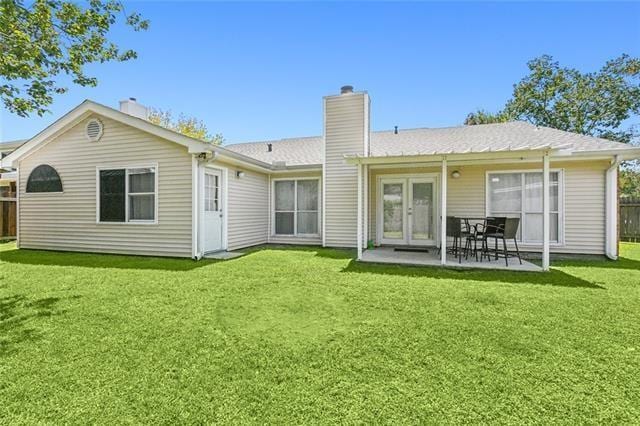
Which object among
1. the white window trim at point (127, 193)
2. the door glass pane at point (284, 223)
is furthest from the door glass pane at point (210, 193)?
the door glass pane at point (284, 223)

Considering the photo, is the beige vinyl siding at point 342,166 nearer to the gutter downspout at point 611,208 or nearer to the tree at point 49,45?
the tree at point 49,45

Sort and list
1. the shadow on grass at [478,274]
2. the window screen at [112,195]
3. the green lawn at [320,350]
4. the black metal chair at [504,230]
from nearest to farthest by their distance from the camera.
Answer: the green lawn at [320,350]
the shadow on grass at [478,274]
the black metal chair at [504,230]
the window screen at [112,195]

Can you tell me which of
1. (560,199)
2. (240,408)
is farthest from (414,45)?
(240,408)

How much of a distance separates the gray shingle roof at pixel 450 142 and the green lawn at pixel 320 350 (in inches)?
196

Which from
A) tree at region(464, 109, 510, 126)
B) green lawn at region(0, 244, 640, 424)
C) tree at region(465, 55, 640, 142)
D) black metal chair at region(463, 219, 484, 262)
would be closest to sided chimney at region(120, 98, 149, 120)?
green lawn at region(0, 244, 640, 424)

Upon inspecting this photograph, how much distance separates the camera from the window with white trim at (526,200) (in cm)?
893

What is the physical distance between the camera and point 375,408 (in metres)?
2.28

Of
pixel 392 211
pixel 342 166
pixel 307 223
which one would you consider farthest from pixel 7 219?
pixel 392 211

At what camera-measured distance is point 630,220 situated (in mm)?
12484

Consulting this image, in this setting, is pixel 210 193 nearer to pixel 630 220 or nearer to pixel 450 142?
pixel 450 142

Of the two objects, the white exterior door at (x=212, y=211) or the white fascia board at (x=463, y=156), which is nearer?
the white fascia board at (x=463, y=156)

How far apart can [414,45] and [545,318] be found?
35.6ft

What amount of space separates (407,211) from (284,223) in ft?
14.1

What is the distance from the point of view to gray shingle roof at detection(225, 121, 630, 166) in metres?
9.44
